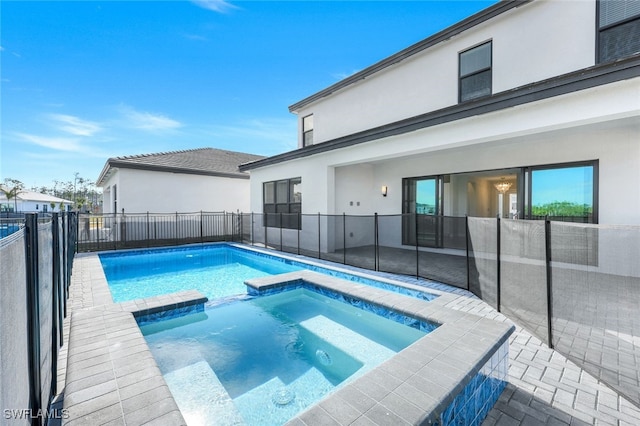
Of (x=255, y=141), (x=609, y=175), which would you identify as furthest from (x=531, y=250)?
(x=255, y=141)

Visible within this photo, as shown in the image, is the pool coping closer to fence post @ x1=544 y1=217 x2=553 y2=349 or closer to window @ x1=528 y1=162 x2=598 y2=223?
fence post @ x1=544 y1=217 x2=553 y2=349

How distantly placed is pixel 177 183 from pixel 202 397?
44.6 feet

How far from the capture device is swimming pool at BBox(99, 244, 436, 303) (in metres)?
6.91

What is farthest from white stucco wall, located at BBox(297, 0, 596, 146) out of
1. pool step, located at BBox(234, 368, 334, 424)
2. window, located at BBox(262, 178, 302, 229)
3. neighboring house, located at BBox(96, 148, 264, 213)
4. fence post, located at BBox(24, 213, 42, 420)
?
fence post, located at BBox(24, 213, 42, 420)

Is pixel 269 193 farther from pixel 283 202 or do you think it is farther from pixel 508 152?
pixel 508 152

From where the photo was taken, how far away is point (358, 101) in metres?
10.7

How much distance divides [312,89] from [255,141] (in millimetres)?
16105

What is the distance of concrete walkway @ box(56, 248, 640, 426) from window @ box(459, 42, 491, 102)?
260 inches

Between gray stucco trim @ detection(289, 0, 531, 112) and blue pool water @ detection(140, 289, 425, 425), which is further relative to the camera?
gray stucco trim @ detection(289, 0, 531, 112)

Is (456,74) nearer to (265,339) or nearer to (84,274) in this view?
(265,339)

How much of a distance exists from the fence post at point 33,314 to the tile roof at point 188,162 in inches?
505

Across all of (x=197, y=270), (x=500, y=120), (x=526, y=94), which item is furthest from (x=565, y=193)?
(x=197, y=270)

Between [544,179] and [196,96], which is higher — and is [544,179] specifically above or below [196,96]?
below

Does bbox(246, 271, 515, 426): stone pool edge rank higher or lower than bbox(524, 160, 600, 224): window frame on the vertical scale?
lower
